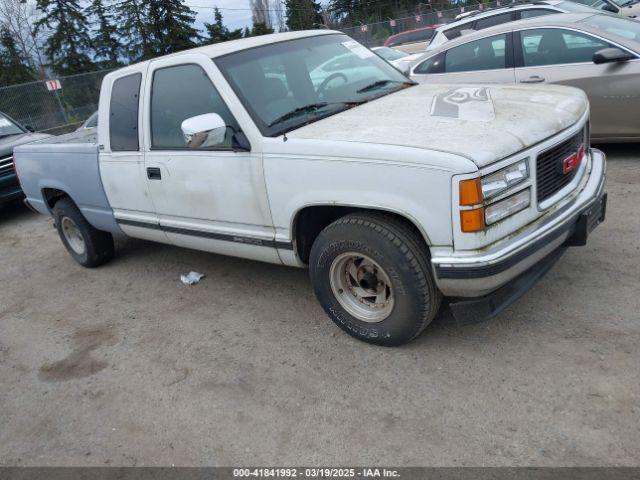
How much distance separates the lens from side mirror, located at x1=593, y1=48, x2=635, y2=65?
222 inches

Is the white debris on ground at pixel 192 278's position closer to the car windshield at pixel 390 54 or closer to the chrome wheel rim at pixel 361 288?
the chrome wheel rim at pixel 361 288

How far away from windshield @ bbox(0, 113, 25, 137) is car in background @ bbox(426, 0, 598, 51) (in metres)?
6.98

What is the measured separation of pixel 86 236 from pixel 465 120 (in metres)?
4.00

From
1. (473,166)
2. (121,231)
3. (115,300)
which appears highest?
(473,166)

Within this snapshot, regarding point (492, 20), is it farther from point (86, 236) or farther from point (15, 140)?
point (15, 140)

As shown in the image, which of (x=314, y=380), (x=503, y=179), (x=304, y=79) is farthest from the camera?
(x=304, y=79)

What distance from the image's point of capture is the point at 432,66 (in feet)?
23.3

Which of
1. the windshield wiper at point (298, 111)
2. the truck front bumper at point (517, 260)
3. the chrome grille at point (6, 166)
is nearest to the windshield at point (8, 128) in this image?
the chrome grille at point (6, 166)

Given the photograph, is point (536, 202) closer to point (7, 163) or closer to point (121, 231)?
point (121, 231)

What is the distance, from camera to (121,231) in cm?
509

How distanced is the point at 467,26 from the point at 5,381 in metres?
8.74

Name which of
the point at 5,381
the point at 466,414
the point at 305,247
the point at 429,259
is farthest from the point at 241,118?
the point at 5,381

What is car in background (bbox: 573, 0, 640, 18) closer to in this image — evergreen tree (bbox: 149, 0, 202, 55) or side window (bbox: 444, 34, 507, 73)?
side window (bbox: 444, 34, 507, 73)

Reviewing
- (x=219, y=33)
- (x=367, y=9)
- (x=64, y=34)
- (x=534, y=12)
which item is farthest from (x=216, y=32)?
(x=534, y=12)
